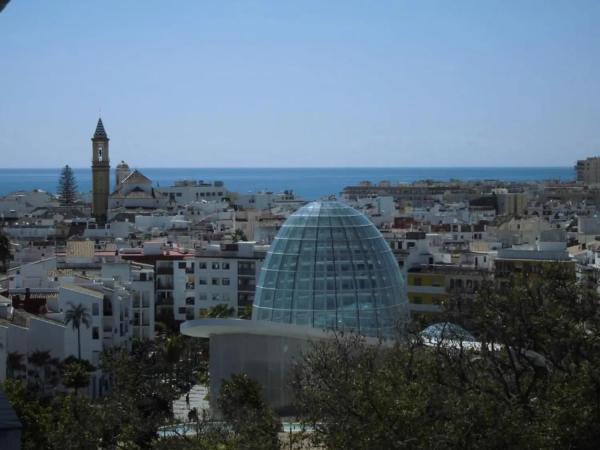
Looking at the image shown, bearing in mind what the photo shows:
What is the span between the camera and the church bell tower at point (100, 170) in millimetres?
106312

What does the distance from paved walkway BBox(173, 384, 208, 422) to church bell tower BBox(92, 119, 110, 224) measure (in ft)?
199

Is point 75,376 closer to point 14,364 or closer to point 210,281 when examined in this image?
point 14,364

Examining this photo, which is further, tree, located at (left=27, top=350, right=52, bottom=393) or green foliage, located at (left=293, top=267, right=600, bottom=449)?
tree, located at (left=27, top=350, right=52, bottom=393)

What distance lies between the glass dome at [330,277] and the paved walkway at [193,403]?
3931 millimetres

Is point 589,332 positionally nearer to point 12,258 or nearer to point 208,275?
point 208,275

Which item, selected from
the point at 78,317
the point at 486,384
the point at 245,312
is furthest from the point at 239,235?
the point at 486,384

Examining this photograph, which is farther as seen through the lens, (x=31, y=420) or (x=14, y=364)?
(x=14, y=364)

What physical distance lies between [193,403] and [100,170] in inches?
2613

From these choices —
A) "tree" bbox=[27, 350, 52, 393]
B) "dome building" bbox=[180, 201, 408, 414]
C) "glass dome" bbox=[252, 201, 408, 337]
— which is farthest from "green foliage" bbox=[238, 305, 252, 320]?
"dome building" bbox=[180, 201, 408, 414]

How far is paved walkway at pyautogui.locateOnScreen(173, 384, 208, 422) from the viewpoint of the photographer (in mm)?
38844

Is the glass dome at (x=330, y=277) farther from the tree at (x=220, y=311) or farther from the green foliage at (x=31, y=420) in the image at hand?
the tree at (x=220, y=311)

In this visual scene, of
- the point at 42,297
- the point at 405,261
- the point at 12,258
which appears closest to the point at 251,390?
the point at 42,297

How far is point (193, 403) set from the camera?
4206 centimetres

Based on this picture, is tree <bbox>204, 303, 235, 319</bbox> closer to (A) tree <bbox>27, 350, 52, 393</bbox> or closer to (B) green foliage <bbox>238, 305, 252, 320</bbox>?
(B) green foliage <bbox>238, 305, 252, 320</bbox>
